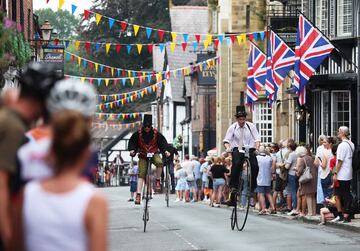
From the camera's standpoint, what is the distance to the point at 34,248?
232 inches

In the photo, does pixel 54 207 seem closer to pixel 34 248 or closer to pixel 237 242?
pixel 34 248

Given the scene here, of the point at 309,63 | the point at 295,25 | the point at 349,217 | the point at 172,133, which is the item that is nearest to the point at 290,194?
the point at 309,63

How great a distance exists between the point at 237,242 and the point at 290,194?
34.5 ft

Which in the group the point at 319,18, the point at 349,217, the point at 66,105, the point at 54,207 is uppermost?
the point at 319,18

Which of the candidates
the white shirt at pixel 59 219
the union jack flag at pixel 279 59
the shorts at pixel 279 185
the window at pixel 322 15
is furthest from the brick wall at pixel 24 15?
the white shirt at pixel 59 219

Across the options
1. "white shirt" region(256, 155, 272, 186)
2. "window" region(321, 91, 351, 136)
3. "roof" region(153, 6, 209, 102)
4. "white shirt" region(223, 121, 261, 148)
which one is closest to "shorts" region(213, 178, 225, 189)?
"window" region(321, 91, 351, 136)

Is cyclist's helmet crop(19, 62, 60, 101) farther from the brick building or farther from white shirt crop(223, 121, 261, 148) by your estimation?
the brick building

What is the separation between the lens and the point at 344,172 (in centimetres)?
2384

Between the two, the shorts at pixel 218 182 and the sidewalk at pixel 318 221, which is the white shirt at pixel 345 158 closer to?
the sidewalk at pixel 318 221

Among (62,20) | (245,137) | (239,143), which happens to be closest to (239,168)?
(239,143)

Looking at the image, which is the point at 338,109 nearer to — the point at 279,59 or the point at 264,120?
the point at 279,59

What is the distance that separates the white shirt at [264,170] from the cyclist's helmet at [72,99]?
2317cm

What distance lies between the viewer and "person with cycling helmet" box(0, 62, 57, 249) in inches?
258

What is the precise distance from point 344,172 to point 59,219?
60.7 feet
